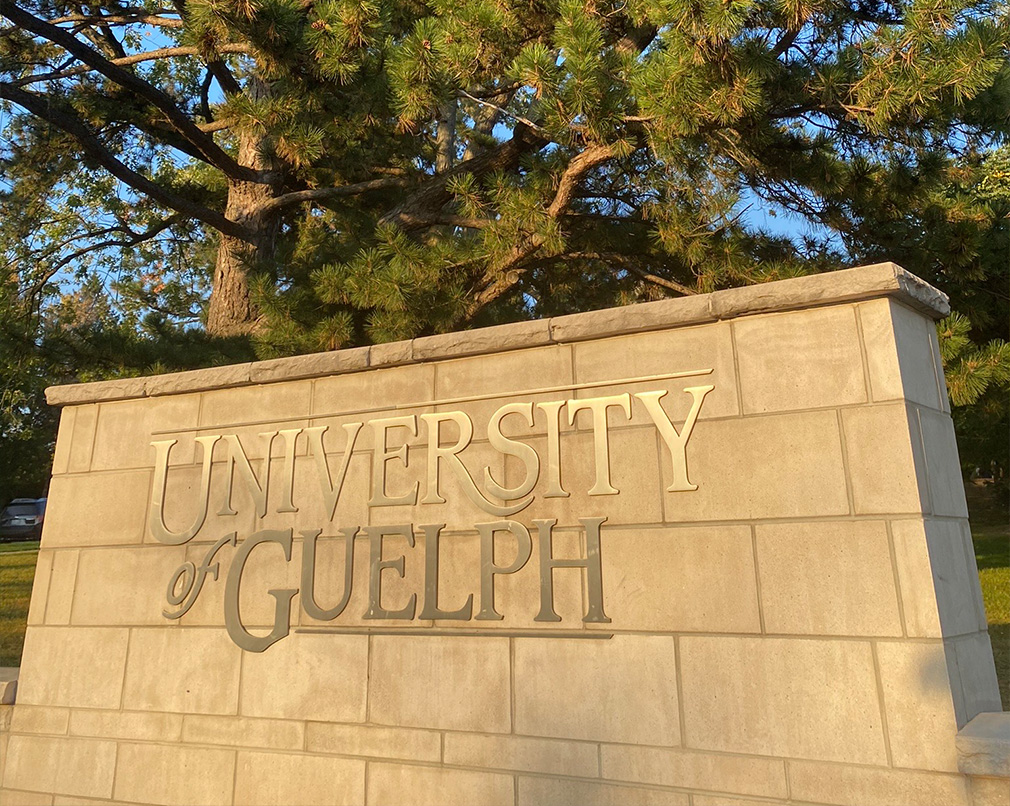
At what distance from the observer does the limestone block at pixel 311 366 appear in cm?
423

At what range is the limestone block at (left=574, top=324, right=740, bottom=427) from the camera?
344 centimetres

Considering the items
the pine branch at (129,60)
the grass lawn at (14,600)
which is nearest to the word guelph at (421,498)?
the pine branch at (129,60)

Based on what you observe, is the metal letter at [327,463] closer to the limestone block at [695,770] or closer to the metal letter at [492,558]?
the metal letter at [492,558]

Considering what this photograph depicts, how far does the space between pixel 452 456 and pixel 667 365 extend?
1095mm

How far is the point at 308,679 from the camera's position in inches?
155

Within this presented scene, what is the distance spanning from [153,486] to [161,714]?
3.95ft

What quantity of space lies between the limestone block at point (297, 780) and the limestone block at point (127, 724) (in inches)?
18.1

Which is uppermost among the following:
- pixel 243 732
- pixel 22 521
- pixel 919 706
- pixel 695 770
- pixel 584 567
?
pixel 22 521

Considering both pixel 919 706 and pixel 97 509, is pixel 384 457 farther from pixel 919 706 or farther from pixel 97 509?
pixel 919 706

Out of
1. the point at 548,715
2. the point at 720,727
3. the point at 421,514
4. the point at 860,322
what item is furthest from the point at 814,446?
the point at 421,514

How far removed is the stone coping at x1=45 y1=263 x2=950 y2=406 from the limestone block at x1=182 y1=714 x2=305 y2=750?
A: 5.66ft

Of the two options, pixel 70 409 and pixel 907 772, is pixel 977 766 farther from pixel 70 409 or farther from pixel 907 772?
pixel 70 409

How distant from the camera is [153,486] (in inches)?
180

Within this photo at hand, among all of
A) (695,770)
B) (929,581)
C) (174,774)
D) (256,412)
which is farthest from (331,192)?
(929,581)
